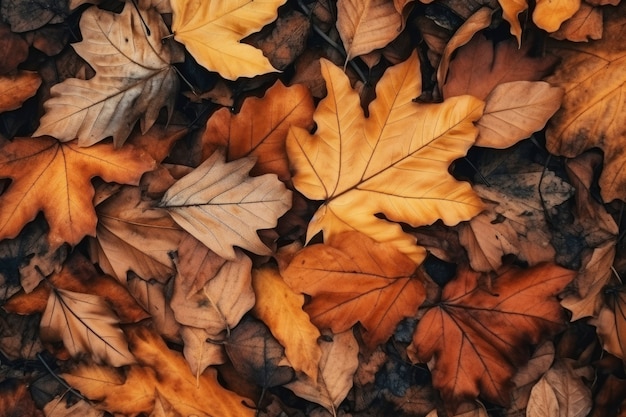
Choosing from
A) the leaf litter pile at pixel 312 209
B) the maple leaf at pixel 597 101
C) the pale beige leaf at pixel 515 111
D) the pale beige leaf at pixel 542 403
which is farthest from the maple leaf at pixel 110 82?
the pale beige leaf at pixel 542 403

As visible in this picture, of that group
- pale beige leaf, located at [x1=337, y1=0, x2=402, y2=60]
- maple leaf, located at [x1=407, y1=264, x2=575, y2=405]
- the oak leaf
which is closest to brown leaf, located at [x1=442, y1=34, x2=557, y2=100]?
pale beige leaf, located at [x1=337, y1=0, x2=402, y2=60]

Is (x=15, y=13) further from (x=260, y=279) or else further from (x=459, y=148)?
(x=459, y=148)

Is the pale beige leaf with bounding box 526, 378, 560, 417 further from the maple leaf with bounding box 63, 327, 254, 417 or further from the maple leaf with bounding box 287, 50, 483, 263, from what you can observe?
the maple leaf with bounding box 63, 327, 254, 417

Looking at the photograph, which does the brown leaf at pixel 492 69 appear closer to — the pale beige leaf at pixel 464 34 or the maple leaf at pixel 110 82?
the pale beige leaf at pixel 464 34

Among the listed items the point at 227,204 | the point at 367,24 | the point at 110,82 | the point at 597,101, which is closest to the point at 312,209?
the point at 227,204

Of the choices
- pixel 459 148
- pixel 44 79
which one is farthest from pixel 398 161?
pixel 44 79

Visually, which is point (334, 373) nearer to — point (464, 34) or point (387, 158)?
point (387, 158)
